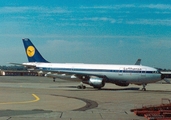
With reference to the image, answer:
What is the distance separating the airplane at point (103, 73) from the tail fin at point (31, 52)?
3354mm

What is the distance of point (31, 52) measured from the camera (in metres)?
52.7

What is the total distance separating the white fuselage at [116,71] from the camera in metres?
42.0

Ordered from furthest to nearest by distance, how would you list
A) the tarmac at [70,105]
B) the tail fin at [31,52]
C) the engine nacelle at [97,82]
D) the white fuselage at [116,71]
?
the tail fin at [31,52], the engine nacelle at [97,82], the white fuselage at [116,71], the tarmac at [70,105]

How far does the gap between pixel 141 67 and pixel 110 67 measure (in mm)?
3943

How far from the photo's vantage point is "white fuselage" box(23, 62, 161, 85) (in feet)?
138

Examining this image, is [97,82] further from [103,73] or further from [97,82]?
[103,73]

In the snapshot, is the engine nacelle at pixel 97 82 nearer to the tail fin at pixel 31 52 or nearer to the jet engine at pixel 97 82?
the jet engine at pixel 97 82

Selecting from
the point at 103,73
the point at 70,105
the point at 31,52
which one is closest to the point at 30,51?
the point at 31,52

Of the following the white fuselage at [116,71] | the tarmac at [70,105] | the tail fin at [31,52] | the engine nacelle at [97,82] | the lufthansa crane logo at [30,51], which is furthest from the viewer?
the lufthansa crane logo at [30,51]

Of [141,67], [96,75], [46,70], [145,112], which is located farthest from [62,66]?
[145,112]

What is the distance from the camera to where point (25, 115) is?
1683 cm

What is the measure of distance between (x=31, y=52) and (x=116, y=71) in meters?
15.2

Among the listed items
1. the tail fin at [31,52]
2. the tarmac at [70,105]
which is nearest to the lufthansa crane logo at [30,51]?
the tail fin at [31,52]

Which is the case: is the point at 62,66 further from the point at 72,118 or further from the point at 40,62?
the point at 72,118
